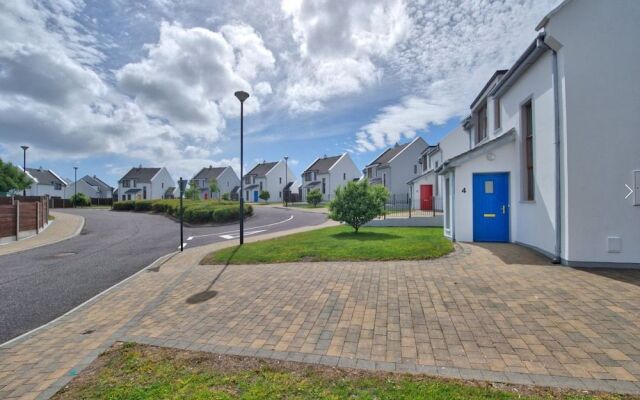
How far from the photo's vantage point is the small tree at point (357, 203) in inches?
543

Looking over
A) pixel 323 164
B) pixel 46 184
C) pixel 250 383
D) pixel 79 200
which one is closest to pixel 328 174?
pixel 323 164

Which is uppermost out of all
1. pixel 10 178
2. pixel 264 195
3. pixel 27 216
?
pixel 10 178

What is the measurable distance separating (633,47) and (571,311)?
6.75 metres

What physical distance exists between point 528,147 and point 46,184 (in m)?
86.2

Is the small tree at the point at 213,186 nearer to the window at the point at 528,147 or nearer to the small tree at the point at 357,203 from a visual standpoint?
the small tree at the point at 357,203

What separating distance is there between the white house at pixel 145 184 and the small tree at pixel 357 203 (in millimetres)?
67135

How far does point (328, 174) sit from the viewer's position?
5281cm

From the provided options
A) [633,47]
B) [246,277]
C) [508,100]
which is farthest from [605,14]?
[246,277]

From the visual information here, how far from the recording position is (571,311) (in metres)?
4.72

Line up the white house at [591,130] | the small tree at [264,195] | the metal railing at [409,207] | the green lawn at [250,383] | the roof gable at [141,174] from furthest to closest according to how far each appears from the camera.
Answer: the roof gable at [141,174] → the small tree at [264,195] → the metal railing at [409,207] → the white house at [591,130] → the green lawn at [250,383]

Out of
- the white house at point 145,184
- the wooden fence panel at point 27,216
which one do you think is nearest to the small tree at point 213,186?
the white house at point 145,184

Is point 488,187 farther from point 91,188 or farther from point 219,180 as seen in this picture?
point 91,188

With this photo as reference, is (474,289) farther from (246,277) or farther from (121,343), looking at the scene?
(121,343)

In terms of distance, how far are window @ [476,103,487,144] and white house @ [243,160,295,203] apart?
50322 mm
